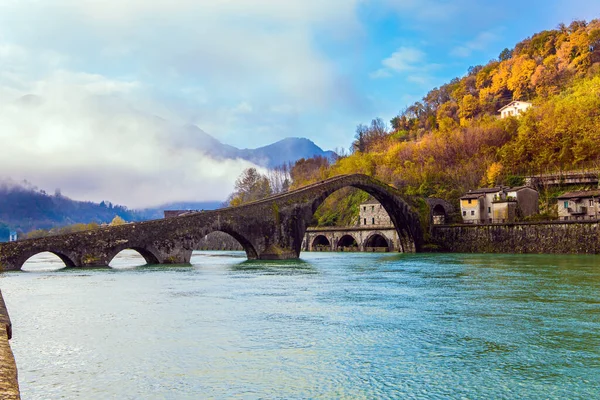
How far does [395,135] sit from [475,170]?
41.8m

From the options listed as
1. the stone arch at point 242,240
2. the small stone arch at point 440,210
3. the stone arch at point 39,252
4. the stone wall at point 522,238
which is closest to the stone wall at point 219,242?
the small stone arch at point 440,210

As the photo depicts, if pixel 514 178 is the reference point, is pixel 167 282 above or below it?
below

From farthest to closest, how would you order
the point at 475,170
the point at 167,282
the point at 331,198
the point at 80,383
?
the point at 331,198 → the point at 475,170 → the point at 167,282 → the point at 80,383

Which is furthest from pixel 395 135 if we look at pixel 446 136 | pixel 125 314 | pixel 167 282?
pixel 125 314

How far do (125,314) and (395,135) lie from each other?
328 ft

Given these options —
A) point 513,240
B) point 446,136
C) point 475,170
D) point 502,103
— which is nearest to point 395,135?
point 502,103

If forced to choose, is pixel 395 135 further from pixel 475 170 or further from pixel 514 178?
pixel 514 178

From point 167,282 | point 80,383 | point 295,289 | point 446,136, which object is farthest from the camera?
point 446,136

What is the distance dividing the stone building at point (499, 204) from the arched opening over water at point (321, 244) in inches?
834

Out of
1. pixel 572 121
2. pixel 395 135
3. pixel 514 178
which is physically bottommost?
pixel 514 178

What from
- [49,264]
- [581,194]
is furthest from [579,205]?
[49,264]

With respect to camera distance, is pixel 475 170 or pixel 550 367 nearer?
pixel 550 367

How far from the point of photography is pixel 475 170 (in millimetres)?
69875

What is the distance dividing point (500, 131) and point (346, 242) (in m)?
25.6
